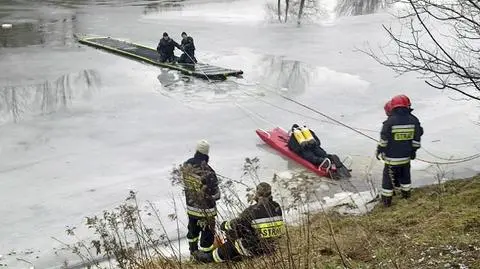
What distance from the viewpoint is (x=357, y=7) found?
121ft

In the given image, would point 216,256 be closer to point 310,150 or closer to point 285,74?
point 310,150

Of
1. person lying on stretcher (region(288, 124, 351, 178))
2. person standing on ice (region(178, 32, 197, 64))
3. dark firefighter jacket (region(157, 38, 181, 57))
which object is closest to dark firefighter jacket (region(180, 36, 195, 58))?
person standing on ice (region(178, 32, 197, 64))

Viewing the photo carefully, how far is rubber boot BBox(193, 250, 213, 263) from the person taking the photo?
18.8 feet

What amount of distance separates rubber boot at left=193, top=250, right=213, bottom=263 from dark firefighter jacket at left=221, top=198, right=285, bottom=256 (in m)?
0.99

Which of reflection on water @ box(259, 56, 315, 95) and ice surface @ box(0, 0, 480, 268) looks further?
reflection on water @ box(259, 56, 315, 95)

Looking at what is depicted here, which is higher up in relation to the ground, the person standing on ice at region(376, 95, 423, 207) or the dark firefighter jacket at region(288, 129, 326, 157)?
the person standing on ice at region(376, 95, 423, 207)

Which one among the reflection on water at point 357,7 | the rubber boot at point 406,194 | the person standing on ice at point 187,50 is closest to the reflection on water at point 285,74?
the person standing on ice at point 187,50

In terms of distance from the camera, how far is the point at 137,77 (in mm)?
15617

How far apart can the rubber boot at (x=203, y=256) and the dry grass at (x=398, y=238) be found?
12 cm

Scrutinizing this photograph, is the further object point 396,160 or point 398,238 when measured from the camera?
point 396,160

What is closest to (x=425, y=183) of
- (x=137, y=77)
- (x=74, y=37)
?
(x=137, y=77)

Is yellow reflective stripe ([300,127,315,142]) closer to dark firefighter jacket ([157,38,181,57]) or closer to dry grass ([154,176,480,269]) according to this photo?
dry grass ([154,176,480,269])

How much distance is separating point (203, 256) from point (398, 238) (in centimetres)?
198

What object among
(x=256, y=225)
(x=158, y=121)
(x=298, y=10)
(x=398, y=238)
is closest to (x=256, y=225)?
(x=256, y=225)
